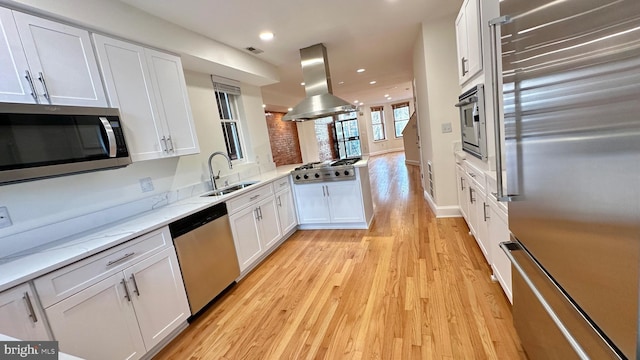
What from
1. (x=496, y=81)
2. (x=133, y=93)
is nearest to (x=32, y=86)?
(x=133, y=93)

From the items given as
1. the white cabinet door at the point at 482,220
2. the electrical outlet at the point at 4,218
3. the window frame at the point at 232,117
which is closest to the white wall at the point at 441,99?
the white cabinet door at the point at 482,220

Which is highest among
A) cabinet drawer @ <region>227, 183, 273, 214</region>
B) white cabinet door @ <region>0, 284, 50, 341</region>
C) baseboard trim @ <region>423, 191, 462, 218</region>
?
cabinet drawer @ <region>227, 183, 273, 214</region>

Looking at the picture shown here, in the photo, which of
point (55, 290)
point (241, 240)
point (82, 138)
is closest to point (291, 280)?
point (241, 240)

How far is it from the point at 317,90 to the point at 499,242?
276 centimetres

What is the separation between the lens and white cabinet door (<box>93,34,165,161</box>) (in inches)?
74.5

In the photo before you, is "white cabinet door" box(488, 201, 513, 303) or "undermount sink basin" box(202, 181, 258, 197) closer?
"white cabinet door" box(488, 201, 513, 303)

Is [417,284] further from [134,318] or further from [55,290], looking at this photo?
[55,290]

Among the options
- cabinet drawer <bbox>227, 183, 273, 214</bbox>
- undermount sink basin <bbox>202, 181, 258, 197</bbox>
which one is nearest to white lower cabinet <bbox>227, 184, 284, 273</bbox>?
cabinet drawer <bbox>227, 183, 273, 214</bbox>

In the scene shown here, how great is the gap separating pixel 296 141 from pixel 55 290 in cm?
806

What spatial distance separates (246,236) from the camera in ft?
9.03

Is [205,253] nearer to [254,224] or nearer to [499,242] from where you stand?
[254,224]

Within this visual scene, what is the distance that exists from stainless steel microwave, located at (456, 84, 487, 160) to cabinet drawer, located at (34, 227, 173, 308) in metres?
2.49

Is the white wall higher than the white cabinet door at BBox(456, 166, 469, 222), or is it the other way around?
the white wall

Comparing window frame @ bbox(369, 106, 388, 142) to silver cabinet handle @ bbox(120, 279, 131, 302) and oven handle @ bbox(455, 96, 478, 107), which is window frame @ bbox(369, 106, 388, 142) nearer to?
oven handle @ bbox(455, 96, 478, 107)
